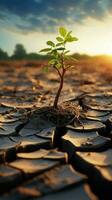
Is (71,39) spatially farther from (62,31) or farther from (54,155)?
(54,155)

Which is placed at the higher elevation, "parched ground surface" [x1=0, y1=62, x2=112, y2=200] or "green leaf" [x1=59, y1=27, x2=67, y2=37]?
"green leaf" [x1=59, y1=27, x2=67, y2=37]

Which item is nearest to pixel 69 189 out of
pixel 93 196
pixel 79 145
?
pixel 93 196

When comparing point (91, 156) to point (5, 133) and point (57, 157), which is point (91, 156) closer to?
point (57, 157)

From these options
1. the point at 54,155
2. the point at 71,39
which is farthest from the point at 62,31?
the point at 54,155

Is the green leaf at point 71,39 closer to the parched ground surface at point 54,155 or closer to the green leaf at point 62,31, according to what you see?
the green leaf at point 62,31

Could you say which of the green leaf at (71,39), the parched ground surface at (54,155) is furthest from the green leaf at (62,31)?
the parched ground surface at (54,155)

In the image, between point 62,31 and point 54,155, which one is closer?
point 54,155

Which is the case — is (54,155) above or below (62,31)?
below

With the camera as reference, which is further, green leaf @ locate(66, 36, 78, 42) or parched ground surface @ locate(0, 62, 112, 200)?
green leaf @ locate(66, 36, 78, 42)

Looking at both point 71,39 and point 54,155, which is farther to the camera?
point 71,39

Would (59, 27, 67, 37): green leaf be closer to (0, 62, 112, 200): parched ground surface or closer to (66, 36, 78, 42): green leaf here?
(66, 36, 78, 42): green leaf

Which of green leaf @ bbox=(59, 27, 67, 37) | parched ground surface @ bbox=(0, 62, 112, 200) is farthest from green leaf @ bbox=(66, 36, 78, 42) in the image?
parched ground surface @ bbox=(0, 62, 112, 200)
